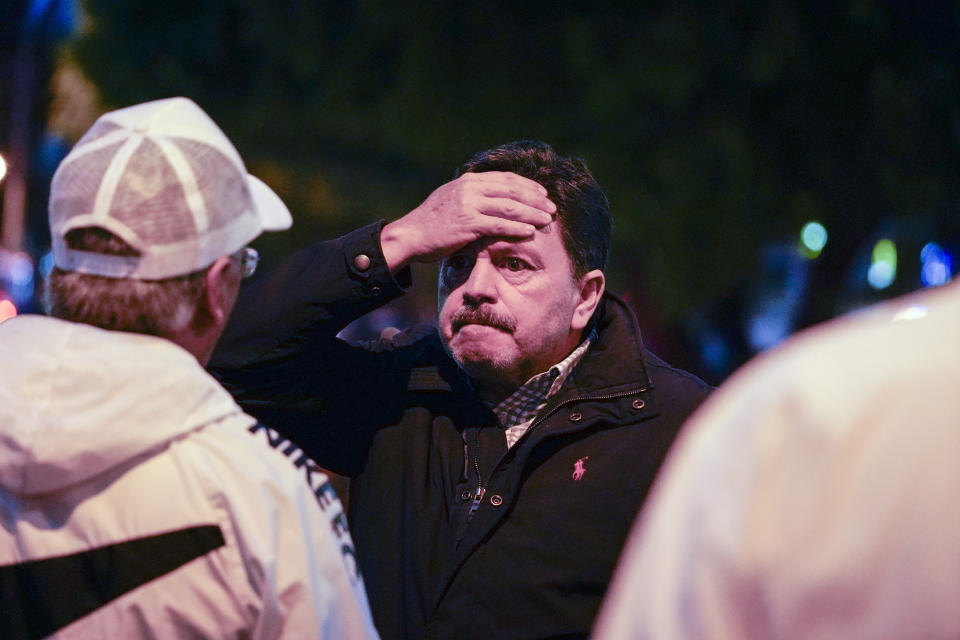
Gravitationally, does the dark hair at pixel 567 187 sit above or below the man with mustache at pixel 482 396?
above

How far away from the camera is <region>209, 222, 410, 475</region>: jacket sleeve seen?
304 cm

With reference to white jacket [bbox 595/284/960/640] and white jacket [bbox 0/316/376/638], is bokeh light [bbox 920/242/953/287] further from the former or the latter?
white jacket [bbox 595/284/960/640]

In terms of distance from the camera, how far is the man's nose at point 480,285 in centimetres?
316

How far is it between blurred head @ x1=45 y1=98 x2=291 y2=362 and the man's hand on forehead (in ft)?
3.40

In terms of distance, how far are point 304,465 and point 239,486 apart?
258 mm

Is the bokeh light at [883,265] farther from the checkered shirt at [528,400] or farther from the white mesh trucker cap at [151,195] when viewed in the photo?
the white mesh trucker cap at [151,195]

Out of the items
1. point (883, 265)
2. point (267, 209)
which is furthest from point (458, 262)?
point (883, 265)

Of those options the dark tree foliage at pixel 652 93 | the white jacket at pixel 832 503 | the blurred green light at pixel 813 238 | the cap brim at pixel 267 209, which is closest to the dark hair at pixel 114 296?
the cap brim at pixel 267 209

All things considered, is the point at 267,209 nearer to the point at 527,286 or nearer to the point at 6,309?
the point at 527,286

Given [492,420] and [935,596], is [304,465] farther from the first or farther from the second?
[935,596]

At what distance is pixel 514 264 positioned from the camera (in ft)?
10.6

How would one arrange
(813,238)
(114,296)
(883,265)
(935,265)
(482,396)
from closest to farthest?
(114,296) < (482,396) < (935,265) < (813,238) < (883,265)

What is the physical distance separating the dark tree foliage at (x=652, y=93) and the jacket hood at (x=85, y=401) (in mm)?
8484

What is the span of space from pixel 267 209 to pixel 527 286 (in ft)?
3.91
